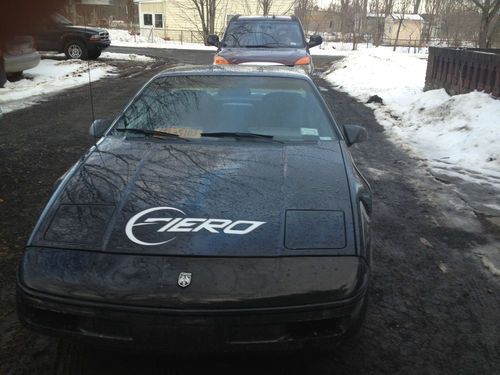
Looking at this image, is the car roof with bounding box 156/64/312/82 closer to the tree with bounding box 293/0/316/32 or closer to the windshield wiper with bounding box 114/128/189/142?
the windshield wiper with bounding box 114/128/189/142

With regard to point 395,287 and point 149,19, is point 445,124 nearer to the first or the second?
point 395,287

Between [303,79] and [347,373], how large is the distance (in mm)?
2588

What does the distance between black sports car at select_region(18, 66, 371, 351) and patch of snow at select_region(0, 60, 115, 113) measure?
20.0ft

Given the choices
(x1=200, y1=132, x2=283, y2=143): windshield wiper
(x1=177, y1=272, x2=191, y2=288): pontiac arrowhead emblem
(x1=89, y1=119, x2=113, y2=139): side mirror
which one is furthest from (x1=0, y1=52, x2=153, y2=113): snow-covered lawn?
(x1=177, y1=272, x2=191, y2=288): pontiac arrowhead emblem

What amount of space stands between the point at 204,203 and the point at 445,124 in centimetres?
646

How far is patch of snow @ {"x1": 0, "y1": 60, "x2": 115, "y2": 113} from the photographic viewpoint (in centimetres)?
1024

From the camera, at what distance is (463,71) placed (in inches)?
370

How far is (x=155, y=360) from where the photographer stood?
2.50 meters

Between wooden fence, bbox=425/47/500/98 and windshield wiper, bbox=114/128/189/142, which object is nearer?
windshield wiper, bbox=114/128/189/142

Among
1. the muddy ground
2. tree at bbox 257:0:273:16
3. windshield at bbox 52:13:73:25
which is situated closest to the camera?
windshield at bbox 52:13:73:25

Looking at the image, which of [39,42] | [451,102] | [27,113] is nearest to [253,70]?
[39,42]

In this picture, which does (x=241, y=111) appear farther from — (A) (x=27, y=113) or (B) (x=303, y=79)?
(A) (x=27, y=113)

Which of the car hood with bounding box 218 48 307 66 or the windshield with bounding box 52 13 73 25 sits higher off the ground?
the windshield with bounding box 52 13 73 25

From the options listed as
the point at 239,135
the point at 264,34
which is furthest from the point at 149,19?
the point at 239,135
